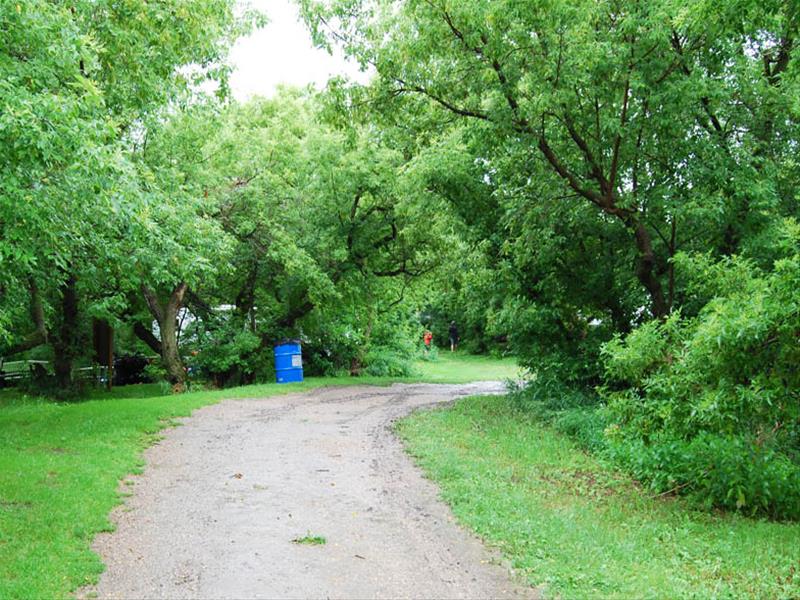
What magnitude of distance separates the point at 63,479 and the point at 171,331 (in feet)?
36.1

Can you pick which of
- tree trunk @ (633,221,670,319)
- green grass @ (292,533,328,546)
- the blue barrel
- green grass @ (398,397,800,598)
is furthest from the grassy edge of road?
tree trunk @ (633,221,670,319)

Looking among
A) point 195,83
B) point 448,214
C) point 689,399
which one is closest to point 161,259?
point 195,83

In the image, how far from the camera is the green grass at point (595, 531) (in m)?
4.88

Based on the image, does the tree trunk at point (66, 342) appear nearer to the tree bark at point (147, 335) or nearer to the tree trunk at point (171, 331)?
the tree bark at point (147, 335)

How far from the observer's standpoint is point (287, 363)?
19375 mm

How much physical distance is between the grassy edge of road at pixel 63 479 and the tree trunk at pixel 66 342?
5.60m

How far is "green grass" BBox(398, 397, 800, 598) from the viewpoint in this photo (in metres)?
4.88

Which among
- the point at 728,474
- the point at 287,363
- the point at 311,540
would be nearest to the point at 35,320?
the point at 287,363

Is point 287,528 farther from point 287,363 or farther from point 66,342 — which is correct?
point 66,342

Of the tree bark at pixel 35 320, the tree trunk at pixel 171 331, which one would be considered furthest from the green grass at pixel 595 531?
the tree trunk at pixel 171 331

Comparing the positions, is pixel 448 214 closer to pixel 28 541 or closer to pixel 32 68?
pixel 32 68

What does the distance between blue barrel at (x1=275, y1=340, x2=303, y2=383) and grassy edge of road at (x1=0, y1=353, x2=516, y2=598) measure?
4526mm

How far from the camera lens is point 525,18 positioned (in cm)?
891

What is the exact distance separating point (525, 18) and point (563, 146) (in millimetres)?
2922
